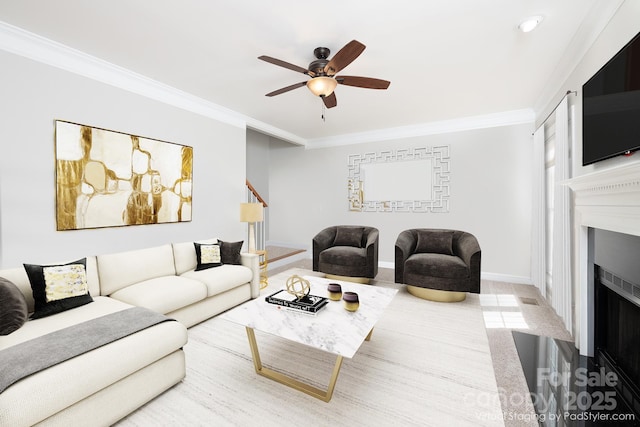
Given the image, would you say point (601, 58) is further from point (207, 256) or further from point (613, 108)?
point (207, 256)

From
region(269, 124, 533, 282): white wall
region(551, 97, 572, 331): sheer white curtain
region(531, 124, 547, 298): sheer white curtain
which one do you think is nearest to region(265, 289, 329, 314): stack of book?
region(551, 97, 572, 331): sheer white curtain

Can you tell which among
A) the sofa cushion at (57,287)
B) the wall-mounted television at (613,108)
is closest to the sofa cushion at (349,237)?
the wall-mounted television at (613,108)

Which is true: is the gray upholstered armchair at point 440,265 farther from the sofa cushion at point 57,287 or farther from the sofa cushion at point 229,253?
the sofa cushion at point 57,287

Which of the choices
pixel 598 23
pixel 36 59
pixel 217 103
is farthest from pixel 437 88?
pixel 36 59

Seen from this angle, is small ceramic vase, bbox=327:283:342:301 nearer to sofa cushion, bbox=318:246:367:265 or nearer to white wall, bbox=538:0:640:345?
sofa cushion, bbox=318:246:367:265

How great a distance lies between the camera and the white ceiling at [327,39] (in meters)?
2.07

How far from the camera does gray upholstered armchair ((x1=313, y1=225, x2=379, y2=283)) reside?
401 cm

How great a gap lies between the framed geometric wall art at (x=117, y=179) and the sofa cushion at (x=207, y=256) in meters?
0.69

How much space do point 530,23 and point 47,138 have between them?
439cm

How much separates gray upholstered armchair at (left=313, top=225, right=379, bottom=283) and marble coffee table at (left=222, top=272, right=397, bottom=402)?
1617 mm

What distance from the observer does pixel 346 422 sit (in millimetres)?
1589

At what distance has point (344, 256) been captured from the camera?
410 centimetres

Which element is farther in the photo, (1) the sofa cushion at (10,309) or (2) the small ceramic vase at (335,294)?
(2) the small ceramic vase at (335,294)

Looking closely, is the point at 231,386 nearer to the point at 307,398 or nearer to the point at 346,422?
the point at 307,398
